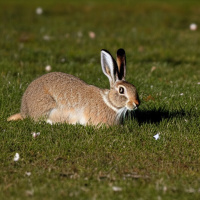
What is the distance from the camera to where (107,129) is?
6648mm

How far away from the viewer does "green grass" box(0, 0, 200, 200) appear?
5.11m

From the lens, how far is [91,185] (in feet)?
16.7

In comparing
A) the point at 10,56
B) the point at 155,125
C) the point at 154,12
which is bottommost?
the point at 154,12

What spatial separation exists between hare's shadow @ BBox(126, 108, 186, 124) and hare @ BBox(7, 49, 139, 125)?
43 centimetres

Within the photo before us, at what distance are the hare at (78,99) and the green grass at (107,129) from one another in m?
0.21

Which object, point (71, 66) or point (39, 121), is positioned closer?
point (39, 121)

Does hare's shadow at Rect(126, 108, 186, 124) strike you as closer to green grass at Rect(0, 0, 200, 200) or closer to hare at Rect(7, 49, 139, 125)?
green grass at Rect(0, 0, 200, 200)

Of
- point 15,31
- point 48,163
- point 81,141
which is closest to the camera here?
point 48,163

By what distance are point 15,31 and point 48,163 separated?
945 cm

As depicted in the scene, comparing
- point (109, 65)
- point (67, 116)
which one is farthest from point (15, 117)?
point (109, 65)

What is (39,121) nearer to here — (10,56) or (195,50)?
(10,56)

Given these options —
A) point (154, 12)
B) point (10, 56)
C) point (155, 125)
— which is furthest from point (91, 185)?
point (154, 12)

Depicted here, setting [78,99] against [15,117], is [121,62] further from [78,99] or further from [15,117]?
[15,117]

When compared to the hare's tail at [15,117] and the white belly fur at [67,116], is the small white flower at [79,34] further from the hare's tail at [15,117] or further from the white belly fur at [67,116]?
the white belly fur at [67,116]
